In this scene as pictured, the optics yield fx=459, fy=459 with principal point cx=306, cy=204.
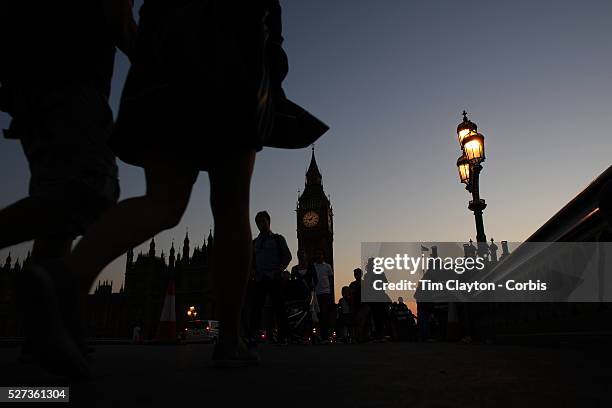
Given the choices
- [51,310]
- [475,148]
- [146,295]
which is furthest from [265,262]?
[146,295]

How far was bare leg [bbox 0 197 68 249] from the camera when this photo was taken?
1.51m

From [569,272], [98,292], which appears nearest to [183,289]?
[98,292]

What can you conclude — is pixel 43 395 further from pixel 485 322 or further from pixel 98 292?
pixel 98 292

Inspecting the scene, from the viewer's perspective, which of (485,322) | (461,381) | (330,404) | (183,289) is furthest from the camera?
(183,289)

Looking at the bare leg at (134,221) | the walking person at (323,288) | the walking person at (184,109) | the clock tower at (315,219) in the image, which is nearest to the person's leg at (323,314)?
the walking person at (323,288)

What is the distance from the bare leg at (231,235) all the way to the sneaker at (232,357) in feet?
0.08

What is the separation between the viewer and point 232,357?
181cm

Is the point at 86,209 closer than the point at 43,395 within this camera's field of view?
No

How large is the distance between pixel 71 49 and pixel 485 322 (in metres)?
8.20

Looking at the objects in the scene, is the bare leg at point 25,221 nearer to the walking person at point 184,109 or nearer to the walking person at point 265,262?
the walking person at point 184,109

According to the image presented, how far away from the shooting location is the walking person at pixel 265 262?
18.0 ft

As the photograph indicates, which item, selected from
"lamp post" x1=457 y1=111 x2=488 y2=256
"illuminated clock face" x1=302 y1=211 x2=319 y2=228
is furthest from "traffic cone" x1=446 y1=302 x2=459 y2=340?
"illuminated clock face" x1=302 y1=211 x2=319 y2=228

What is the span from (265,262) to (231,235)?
385 centimetres

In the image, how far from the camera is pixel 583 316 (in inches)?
146
